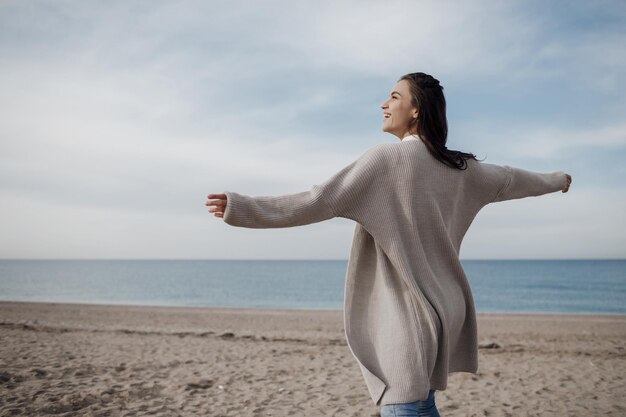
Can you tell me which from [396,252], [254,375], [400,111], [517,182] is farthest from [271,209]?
[254,375]

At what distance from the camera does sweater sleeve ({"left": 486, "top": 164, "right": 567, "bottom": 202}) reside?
2.31 metres

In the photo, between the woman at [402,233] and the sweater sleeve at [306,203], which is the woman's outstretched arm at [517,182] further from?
the sweater sleeve at [306,203]

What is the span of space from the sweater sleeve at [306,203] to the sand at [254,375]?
452 cm

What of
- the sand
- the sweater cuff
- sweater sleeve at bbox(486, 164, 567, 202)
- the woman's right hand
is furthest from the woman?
the sand

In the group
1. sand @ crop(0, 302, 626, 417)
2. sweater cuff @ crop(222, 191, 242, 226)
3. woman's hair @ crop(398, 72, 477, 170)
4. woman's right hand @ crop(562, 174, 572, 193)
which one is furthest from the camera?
sand @ crop(0, 302, 626, 417)

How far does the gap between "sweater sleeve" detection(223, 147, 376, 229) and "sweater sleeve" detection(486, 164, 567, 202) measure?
72cm

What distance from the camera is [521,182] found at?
240cm

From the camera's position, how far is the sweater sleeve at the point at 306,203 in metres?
1.81

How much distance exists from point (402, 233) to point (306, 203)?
410mm

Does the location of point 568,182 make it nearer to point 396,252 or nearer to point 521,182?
point 521,182

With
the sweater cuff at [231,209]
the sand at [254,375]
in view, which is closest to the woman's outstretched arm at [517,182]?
the sweater cuff at [231,209]

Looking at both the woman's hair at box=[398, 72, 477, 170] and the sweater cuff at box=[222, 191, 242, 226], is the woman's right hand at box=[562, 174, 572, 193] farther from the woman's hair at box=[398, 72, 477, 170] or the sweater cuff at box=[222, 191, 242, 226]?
the sweater cuff at box=[222, 191, 242, 226]

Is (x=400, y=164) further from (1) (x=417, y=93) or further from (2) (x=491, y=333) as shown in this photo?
(2) (x=491, y=333)

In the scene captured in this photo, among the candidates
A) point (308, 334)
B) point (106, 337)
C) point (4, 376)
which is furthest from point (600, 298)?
point (4, 376)
